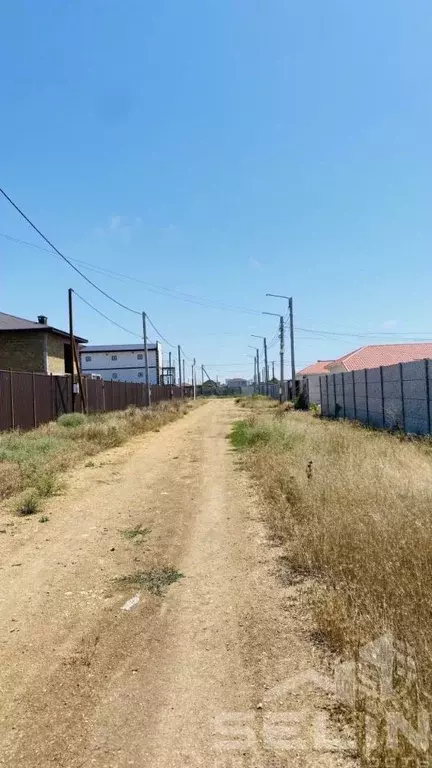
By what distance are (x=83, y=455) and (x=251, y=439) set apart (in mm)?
4861

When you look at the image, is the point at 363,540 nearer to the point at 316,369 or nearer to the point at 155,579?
the point at 155,579

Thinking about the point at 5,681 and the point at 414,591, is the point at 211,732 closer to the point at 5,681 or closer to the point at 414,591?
the point at 5,681

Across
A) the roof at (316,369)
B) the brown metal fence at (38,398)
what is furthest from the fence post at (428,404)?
the roof at (316,369)

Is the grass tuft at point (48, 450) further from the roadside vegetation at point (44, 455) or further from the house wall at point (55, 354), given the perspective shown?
the house wall at point (55, 354)

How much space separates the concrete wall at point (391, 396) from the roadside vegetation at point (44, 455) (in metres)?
9.00

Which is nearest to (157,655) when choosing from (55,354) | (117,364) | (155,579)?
(155,579)

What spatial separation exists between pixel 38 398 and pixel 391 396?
13015mm

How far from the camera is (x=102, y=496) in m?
8.99

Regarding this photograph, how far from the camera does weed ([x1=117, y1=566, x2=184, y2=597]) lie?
4785mm

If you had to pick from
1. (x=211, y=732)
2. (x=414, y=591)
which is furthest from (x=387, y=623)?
(x=211, y=732)

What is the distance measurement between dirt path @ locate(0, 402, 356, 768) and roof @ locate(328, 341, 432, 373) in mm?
37715

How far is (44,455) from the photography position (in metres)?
12.0

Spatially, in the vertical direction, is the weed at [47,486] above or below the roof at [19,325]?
below

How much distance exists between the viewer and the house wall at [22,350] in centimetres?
3023
